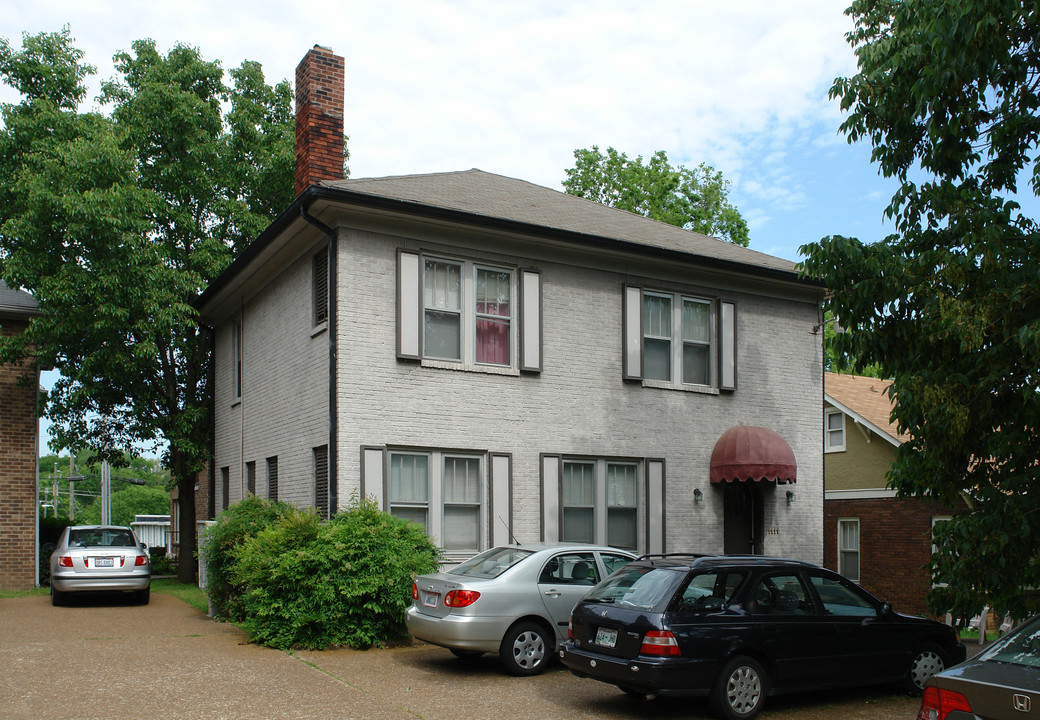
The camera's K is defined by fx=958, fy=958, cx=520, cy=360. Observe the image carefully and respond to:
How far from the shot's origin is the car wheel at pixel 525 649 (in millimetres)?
10242

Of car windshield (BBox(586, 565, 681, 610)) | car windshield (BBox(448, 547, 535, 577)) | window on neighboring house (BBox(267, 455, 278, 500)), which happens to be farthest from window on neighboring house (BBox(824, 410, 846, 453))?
car windshield (BBox(586, 565, 681, 610))

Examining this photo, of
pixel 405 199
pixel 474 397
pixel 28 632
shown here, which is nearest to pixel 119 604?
pixel 28 632

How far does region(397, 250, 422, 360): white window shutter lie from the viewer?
14.2 m

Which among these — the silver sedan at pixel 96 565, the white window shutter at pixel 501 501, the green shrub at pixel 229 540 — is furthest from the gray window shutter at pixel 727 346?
the silver sedan at pixel 96 565

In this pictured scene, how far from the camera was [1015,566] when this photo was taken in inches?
306

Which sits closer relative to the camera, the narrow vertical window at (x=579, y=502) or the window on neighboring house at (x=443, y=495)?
the window on neighboring house at (x=443, y=495)

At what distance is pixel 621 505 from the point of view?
53.2 ft

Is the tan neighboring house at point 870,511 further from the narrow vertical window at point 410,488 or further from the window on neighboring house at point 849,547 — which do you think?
the narrow vertical window at point 410,488

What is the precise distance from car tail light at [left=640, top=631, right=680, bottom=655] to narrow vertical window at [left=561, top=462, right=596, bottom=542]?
7.26 metres

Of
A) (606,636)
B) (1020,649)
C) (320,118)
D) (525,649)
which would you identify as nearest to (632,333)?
(320,118)

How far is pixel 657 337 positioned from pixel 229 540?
25.9ft

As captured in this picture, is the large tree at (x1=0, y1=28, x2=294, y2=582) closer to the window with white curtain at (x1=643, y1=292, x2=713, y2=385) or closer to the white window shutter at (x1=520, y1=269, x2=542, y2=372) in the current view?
the white window shutter at (x1=520, y1=269, x2=542, y2=372)

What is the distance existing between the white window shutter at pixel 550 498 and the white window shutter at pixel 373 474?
2.71 m

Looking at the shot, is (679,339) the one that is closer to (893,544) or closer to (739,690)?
(739,690)
